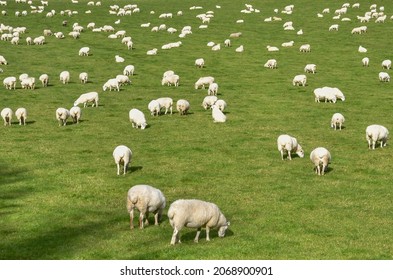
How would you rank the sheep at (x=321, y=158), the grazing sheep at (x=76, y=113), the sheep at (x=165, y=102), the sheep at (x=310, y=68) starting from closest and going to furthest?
the sheep at (x=321, y=158) → the grazing sheep at (x=76, y=113) → the sheep at (x=165, y=102) → the sheep at (x=310, y=68)

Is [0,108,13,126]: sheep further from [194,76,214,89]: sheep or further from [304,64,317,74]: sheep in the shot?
[304,64,317,74]: sheep

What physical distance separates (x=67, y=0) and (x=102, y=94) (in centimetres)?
7881

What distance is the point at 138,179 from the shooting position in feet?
87.0

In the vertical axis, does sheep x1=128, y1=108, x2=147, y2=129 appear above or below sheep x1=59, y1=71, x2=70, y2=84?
below

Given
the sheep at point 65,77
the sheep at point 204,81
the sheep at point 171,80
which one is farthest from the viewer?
the sheep at point 65,77

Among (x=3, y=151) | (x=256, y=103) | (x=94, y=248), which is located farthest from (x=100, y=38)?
(x=94, y=248)

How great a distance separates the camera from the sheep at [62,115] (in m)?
37.8

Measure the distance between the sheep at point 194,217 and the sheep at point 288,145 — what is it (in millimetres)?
11752

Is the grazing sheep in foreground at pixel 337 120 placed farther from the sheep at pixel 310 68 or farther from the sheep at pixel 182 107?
the sheep at pixel 310 68

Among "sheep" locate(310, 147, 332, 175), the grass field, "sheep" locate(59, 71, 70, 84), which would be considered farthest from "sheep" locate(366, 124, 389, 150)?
"sheep" locate(59, 71, 70, 84)

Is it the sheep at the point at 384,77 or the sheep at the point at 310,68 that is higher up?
the sheep at the point at 310,68

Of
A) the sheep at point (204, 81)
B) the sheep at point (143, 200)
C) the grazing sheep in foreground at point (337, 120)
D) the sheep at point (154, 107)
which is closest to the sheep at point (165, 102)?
the sheep at point (154, 107)

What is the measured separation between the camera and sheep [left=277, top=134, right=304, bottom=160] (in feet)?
98.2

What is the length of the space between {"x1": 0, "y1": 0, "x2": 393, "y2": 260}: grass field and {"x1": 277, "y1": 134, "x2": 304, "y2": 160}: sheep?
73 centimetres
